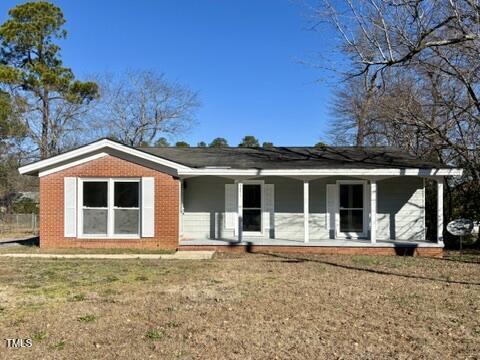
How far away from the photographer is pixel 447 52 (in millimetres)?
13711

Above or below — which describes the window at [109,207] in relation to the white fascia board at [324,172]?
below

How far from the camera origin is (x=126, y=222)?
1450 cm

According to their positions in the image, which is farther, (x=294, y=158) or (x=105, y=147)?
(x=294, y=158)

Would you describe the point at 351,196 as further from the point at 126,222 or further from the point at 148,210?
the point at 126,222

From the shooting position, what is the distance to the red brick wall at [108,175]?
47.1ft

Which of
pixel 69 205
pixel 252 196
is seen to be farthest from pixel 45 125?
pixel 252 196

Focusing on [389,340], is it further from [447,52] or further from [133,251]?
[447,52]

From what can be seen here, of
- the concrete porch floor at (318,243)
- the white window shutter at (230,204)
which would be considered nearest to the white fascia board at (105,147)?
the white window shutter at (230,204)

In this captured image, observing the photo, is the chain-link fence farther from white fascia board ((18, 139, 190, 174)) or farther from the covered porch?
the covered porch

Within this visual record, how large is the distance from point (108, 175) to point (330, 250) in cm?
703

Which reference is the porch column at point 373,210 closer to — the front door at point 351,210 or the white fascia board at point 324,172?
the white fascia board at point 324,172

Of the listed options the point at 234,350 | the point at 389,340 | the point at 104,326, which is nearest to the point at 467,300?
the point at 389,340

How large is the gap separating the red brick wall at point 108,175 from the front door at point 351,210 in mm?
5370

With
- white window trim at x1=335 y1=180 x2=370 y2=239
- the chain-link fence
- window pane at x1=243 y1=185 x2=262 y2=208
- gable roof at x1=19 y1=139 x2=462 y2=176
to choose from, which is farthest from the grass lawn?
the chain-link fence
